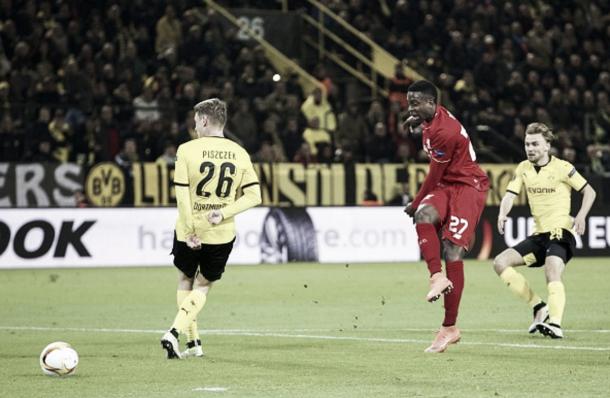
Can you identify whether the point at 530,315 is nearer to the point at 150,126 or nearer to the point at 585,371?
the point at 585,371

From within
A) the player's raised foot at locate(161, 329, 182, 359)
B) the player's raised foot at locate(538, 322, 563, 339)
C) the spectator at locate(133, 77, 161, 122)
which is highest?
the spectator at locate(133, 77, 161, 122)

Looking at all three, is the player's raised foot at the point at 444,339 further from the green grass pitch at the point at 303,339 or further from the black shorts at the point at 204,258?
the black shorts at the point at 204,258

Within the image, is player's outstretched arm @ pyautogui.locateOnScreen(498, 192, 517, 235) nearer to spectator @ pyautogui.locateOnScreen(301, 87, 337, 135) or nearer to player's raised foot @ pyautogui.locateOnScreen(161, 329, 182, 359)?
player's raised foot @ pyautogui.locateOnScreen(161, 329, 182, 359)

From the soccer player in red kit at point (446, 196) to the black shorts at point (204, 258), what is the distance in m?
1.66

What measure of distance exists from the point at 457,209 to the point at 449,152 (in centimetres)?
47

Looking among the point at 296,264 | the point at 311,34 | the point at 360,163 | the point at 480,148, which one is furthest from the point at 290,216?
the point at 311,34

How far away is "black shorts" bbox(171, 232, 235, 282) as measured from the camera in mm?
9984

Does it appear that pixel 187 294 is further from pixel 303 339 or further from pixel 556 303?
pixel 556 303

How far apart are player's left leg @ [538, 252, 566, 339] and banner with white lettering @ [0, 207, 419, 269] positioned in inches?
471

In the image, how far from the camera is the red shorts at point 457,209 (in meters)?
10.5

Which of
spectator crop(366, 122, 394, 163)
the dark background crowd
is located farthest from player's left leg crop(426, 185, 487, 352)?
spectator crop(366, 122, 394, 163)

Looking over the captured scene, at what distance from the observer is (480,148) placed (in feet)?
96.2

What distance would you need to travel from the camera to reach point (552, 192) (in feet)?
40.7

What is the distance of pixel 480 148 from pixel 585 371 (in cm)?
2054
